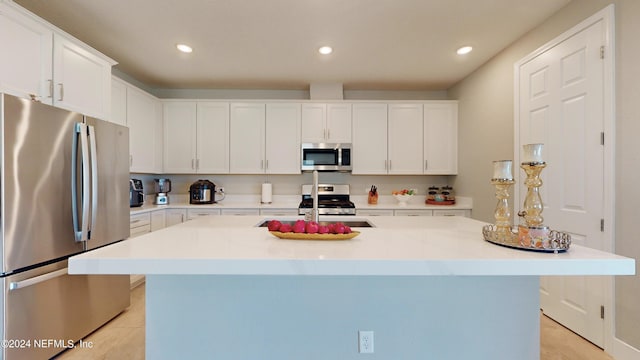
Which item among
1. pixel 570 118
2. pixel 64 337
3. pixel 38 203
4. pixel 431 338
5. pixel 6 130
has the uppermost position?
pixel 570 118

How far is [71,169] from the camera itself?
6.06 ft

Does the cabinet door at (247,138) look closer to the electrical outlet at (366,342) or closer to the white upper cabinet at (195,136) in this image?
the white upper cabinet at (195,136)

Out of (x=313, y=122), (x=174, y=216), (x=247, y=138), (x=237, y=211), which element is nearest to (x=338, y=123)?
(x=313, y=122)

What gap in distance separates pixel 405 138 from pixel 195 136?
293cm

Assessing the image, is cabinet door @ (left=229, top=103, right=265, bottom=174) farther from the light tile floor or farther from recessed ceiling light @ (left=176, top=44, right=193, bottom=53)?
the light tile floor

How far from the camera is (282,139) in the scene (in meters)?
3.81

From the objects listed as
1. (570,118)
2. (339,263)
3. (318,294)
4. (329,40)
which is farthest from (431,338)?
(329,40)

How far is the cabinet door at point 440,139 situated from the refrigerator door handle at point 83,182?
12.1 feet

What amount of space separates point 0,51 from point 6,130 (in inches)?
20.7

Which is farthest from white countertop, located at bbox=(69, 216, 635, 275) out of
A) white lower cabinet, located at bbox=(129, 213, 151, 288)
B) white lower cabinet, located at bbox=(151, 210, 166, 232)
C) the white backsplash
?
the white backsplash

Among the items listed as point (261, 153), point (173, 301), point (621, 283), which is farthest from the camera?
point (261, 153)

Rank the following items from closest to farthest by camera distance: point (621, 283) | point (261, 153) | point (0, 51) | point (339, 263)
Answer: point (339, 263), point (0, 51), point (621, 283), point (261, 153)

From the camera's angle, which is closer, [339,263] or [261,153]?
[339,263]

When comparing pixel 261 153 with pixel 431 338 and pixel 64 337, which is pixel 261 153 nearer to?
pixel 64 337
